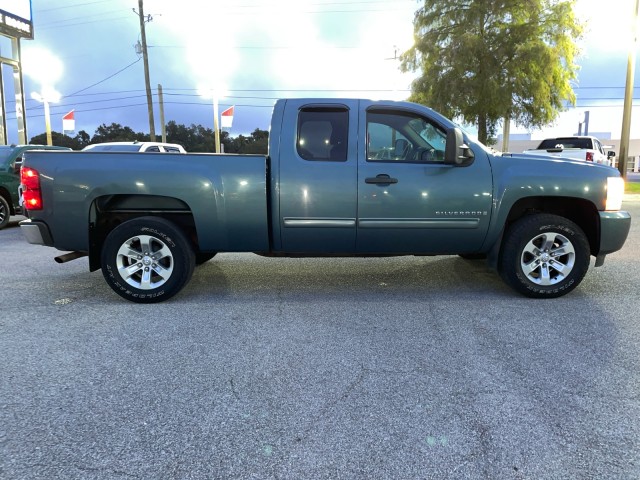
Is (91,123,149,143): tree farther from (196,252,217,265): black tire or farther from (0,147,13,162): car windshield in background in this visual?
(196,252,217,265): black tire

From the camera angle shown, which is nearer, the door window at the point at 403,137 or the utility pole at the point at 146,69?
the door window at the point at 403,137

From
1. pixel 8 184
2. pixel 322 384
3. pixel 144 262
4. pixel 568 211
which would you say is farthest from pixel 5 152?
pixel 568 211

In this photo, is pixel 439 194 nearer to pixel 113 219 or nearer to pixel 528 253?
pixel 528 253

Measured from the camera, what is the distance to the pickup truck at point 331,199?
4.45 meters

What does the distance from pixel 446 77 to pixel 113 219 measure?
65.9ft

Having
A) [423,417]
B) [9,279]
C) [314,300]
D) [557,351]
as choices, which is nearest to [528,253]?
[557,351]

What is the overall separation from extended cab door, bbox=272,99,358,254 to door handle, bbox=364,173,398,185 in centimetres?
15

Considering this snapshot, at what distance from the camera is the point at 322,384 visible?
9.57ft

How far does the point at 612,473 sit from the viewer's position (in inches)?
82.0

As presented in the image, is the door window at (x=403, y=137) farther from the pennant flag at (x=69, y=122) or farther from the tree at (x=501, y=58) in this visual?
the pennant flag at (x=69, y=122)

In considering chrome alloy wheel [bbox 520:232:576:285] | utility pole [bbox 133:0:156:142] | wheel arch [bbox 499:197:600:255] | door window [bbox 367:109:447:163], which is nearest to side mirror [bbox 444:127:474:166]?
door window [bbox 367:109:447:163]

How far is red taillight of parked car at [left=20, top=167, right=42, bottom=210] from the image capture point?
14.6 feet

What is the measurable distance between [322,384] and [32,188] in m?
3.42

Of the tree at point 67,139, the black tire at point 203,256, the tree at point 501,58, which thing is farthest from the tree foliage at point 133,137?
the black tire at point 203,256
